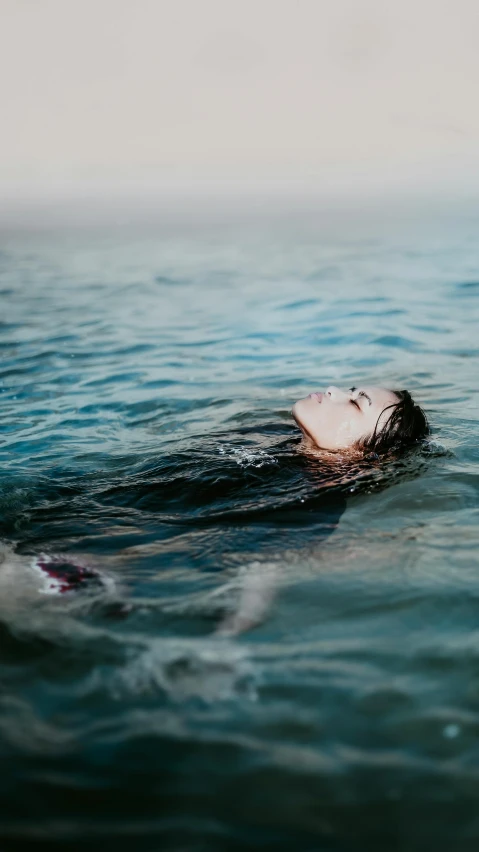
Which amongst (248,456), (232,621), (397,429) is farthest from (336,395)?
(232,621)

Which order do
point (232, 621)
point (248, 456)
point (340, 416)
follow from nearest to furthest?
point (232, 621)
point (340, 416)
point (248, 456)

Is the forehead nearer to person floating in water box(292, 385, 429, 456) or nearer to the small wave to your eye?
person floating in water box(292, 385, 429, 456)

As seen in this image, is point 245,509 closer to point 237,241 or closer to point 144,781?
point 144,781

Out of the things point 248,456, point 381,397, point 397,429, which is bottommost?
point 248,456

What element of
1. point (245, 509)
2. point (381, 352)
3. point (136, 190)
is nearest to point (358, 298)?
point (381, 352)

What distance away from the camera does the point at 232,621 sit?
263 centimetres

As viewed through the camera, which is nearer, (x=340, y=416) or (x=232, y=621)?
(x=232, y=621)

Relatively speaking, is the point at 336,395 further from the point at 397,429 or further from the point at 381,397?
the point at 397,429

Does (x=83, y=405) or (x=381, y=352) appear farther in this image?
(x=381, y=352)

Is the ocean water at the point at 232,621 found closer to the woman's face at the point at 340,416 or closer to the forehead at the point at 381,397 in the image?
the woman's face at the point at 340,416

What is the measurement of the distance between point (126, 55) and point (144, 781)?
33087 millimetres

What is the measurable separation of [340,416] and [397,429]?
37 cm

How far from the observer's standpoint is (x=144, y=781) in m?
1.93

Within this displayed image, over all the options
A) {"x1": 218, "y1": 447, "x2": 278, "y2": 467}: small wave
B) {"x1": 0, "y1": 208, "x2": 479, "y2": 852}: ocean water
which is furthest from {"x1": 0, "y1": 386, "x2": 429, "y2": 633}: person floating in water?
{"x1": 218, "y1": 447, "x2": 278, "y2": 467}: small wave
